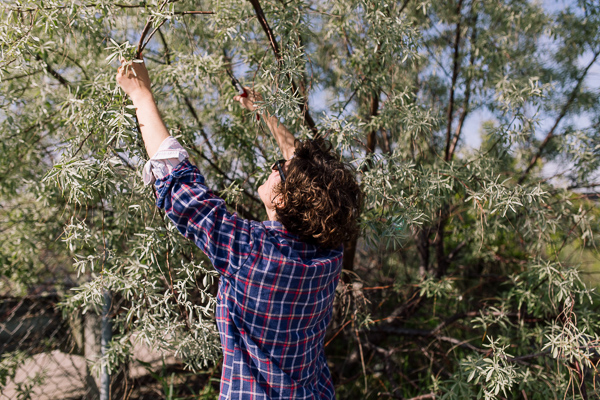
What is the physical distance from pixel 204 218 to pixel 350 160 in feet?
3.36

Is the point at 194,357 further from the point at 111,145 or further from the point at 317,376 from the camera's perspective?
the point at 111,145

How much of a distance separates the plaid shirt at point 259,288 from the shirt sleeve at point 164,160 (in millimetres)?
25

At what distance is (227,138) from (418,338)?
1.74m

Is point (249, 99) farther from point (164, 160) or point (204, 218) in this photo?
point (204, 218)

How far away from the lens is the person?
4.00ft

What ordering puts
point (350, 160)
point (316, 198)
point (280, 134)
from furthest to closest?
1. point (350, 160)
2. point (280, 134)
3. point (316, 198)

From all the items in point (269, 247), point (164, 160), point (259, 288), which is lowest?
point (259, 288)

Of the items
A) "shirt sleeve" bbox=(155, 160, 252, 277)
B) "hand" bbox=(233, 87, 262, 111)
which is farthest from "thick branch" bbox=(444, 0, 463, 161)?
"shirt sleeve" bbox=(155, 160, 252, 277)

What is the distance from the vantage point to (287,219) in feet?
4.46

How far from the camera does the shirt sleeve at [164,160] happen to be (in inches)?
48.6

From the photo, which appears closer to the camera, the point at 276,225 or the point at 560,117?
the point at 276,225

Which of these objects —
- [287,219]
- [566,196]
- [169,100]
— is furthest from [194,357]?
[566,196]

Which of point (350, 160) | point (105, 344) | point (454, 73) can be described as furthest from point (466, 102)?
point (105, 344)

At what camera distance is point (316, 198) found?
1.34 m
